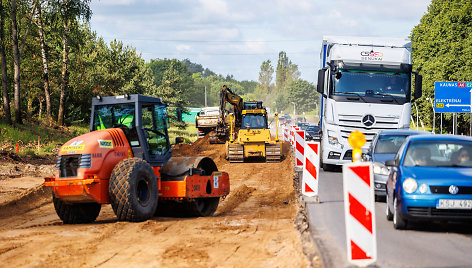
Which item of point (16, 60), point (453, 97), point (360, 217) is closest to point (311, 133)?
point (453, 97)

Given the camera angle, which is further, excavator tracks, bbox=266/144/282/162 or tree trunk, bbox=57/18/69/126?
tree trunk, bbox=57/18/69/126

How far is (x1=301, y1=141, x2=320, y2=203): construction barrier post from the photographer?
12859 millimetres

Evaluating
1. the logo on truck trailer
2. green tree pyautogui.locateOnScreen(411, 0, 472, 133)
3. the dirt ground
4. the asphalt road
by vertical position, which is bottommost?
the dirt ground

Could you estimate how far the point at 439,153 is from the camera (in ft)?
33.2

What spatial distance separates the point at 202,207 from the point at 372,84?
27.4 ft

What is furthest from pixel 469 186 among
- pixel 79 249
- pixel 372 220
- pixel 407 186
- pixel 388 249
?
pixel 79 249

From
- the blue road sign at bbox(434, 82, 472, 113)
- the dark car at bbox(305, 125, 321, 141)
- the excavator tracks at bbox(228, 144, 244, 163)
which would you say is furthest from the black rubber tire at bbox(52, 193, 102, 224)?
the dark car at bbox(305, 125, 321, 141)

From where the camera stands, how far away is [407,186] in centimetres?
938

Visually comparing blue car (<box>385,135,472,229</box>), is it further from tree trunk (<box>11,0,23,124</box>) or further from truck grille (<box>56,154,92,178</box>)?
tree trunk (<box>11,0,23,124</box>)

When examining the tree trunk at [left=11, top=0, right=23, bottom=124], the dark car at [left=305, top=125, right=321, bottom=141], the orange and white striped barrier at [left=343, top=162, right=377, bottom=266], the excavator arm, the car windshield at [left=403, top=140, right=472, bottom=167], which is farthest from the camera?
the dark car at [left=305, top=125, right=321, bottom=141]

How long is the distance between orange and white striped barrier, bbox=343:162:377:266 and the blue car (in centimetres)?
306

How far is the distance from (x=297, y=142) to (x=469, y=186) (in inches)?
335

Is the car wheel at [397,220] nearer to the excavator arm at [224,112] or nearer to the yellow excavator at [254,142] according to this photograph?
the yellow excavator at [254,142]

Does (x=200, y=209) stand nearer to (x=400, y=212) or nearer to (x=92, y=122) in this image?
(x=92, y=122)
